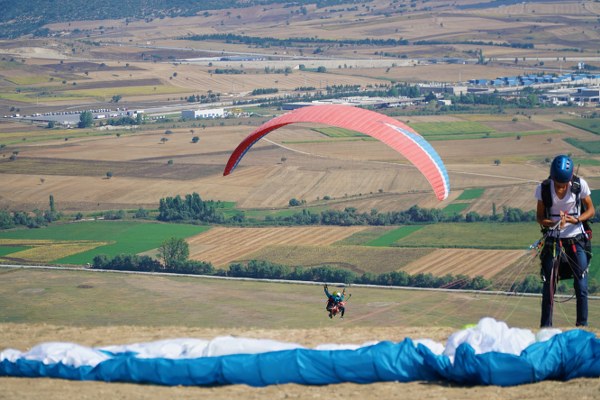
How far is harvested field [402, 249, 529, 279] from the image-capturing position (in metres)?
→ 49.2

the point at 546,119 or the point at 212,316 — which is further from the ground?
the point at 546,119

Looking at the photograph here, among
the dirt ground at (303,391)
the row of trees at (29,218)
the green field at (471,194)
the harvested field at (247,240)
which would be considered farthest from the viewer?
the green field at (471,194)

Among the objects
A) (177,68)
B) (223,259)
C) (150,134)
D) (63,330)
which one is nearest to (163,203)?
(223,259)

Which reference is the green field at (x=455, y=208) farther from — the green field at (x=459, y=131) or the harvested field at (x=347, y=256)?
the green field at (x=459, y=131)

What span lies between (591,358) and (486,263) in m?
37.1

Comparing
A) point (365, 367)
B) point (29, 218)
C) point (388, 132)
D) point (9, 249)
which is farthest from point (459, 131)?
point (365, 367)

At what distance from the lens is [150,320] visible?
133ft

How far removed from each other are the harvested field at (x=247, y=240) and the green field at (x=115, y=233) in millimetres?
2140

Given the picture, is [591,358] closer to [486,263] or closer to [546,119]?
[486,263]

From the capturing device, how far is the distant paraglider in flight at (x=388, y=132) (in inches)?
849

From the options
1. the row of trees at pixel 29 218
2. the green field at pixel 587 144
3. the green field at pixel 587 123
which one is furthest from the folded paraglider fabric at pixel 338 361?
the green field at pixel 587 123

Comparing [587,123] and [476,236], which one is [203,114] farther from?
[476,236]

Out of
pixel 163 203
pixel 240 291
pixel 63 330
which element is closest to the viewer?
pixel 63 330

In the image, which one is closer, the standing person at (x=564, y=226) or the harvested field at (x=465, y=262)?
the standing person at (x=564, y=226)
